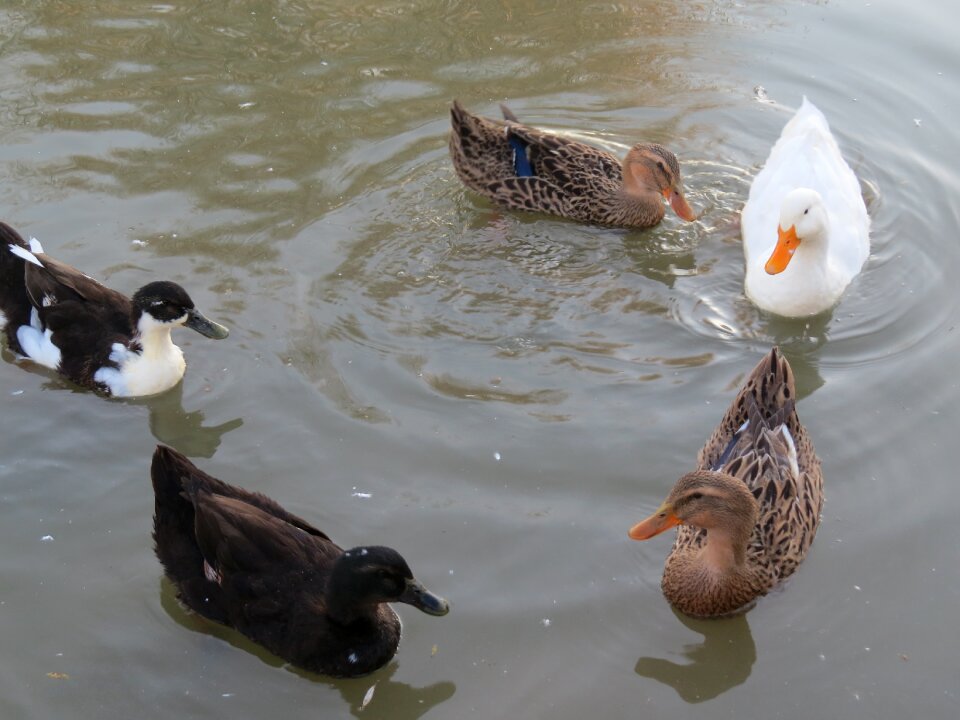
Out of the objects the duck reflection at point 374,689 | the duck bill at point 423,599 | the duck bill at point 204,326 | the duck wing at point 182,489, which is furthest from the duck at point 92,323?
the duck bill at point 423,599

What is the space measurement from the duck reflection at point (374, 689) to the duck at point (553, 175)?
3.78 metres

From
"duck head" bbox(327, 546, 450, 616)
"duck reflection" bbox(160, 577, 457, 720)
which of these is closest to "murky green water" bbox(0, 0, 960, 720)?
"duck reflection" bbox(160, 577, 457, 720)

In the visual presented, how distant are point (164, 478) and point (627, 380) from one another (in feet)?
8.05

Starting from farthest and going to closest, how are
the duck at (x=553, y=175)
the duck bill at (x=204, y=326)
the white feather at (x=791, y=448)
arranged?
the duck at (x=553, y=175) < the duck bill at (x=204, y=326) < the white feather at (x=791, y=448)

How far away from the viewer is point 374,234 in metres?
7.16

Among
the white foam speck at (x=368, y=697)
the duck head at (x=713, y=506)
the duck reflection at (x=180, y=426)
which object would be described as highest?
the duck head at (x=713, y=506)

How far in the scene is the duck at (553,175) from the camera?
292 inches

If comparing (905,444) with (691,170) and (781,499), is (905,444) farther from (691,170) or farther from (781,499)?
(691,170)

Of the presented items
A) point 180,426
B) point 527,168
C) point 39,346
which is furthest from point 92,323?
point 527,168

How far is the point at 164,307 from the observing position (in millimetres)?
5875

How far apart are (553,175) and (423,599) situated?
12.7 ft

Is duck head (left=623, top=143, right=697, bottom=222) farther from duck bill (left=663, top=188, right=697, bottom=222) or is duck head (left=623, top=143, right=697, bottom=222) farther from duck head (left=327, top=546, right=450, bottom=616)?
duck head (left=327, top=546, right=450, bottom=616)

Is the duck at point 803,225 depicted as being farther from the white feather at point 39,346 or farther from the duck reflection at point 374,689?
the white feather at point 39,346

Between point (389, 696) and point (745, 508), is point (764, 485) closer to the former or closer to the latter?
point (745, 508)
